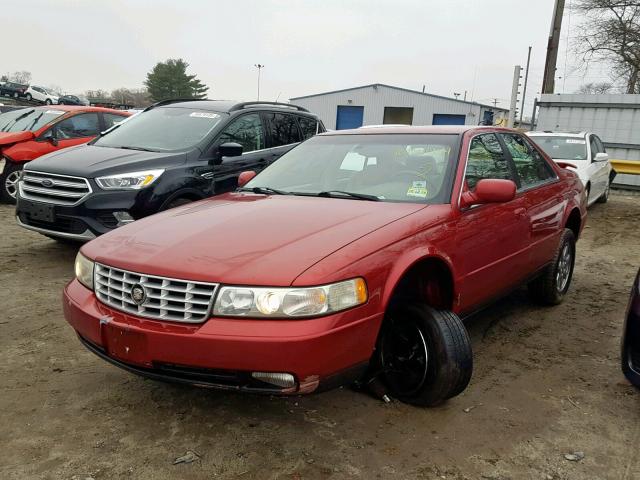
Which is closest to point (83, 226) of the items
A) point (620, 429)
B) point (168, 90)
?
point (620, 429)

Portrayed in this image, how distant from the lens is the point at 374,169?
3562 millimetres

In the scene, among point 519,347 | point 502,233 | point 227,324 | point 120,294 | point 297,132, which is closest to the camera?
point 227,324

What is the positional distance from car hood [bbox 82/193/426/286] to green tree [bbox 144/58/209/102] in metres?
76.6

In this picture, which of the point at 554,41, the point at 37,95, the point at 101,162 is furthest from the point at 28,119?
the point at 37,95

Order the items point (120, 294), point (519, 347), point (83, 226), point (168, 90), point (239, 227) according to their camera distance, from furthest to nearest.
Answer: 1. point (168, 90)
2. point (83, 226)
3. point (519, 347)
4. point (239, 227)
5. point (120, 294)

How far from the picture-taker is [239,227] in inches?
111

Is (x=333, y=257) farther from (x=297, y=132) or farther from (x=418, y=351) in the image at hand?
(x=297, y=132)

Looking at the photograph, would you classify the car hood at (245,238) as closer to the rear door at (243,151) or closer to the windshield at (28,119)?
the rear door at (243,151)

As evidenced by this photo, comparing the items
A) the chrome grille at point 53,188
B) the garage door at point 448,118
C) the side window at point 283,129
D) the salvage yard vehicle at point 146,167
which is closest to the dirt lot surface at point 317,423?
the salvage yard vehicle at point 146,167

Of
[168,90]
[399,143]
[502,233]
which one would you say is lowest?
[502,233]

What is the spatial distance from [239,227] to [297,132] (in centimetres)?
466

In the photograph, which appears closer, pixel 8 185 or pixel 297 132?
pixel 297 132

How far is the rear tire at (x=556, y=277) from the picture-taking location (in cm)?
467

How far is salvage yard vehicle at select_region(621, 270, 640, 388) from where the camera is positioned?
2775 millimetres
